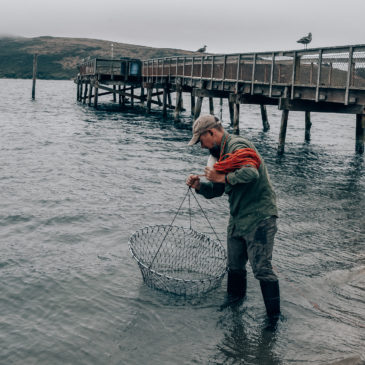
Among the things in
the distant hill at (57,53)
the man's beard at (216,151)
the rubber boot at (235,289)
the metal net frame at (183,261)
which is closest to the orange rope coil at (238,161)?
the man's beard at (216,151)

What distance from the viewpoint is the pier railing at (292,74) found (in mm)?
12391

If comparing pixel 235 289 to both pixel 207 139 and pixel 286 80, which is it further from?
pixel 286 80

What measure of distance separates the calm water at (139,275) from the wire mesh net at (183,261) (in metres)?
0.17

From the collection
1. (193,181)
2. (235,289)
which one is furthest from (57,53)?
(193,181)

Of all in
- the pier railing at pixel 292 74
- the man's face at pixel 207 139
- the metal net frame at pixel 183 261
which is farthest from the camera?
the pier railing at pixel 292 74

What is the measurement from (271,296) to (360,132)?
49.4 feet

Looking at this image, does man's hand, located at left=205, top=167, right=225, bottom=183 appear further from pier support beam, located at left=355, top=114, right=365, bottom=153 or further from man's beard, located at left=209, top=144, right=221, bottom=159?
pier support beam, located at left=355, top=114, right=365, bottom=153

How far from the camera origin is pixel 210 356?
4555mm

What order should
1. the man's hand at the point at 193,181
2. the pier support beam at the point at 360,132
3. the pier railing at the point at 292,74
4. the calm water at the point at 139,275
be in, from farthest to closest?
the pier support beam at the point at 360,132, the pier railing at the point at 292,74, the man's hand at the point at 193,181, the calm water at the point at 139,275

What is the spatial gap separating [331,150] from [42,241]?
15.0 meters

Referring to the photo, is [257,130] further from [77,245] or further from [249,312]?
[249,312]

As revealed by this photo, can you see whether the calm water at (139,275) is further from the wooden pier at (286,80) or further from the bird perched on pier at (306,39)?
the bird perched on pier at (306,39)

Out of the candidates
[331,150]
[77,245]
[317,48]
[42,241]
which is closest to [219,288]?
[77,245]

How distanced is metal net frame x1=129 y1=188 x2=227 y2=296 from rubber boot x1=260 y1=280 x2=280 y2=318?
2.63 feet
